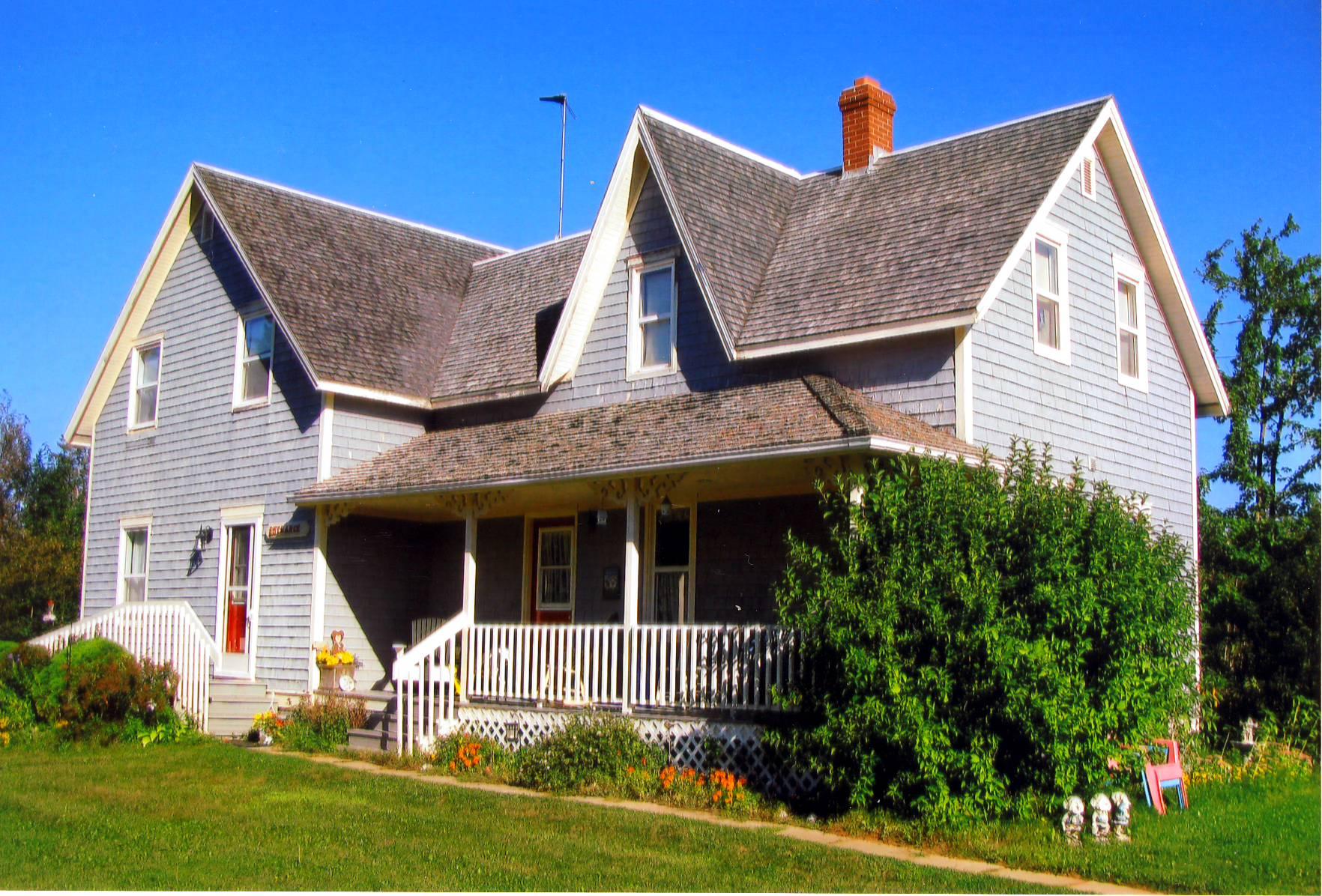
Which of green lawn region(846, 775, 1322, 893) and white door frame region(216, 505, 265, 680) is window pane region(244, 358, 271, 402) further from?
green lawn region(846, 775, 1322, 893)

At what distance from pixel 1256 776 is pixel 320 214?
16.3 metres

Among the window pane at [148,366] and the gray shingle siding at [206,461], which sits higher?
the window pane at [148,366]

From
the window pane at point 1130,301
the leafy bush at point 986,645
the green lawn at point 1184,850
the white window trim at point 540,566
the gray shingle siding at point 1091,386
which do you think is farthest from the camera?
the white window trim at point 540,566

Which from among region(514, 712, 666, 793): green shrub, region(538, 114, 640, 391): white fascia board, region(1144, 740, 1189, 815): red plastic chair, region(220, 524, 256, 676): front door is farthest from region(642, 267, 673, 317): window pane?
region(1144, 740, 1189, 815): red plastic chair

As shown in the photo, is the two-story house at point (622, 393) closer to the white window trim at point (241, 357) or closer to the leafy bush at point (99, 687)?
the white window trim at point (241, 357)

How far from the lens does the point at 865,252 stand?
1655 centimetres

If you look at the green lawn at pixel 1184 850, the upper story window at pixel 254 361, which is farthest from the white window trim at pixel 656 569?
the upper story window at pixel 254 361

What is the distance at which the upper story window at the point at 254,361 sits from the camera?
68.2 ft

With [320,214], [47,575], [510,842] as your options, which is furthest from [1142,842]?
[47,575]

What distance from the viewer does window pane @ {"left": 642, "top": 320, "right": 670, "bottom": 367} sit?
17.5 m

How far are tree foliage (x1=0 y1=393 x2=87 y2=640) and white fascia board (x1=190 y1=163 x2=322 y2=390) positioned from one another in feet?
48.6

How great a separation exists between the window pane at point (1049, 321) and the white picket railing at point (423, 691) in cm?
778

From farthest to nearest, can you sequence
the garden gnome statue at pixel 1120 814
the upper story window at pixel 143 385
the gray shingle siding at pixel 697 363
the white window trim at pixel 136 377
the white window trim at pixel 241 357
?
the upper story window at pixel 143 385, the white window trim at pixel 136 377, the white window trim at pixel 241 357, the gray shingle siding at pixel 697 363, the garden gnome statue at pixel 1120 814

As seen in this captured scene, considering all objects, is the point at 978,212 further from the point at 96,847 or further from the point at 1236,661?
the point at 96,847
